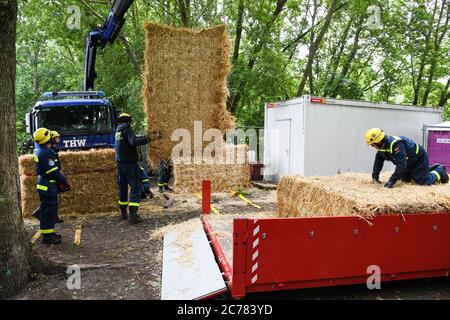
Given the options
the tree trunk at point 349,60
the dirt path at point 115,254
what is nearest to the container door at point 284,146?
the dirt path at point 115,254

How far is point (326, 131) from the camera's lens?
11102mm

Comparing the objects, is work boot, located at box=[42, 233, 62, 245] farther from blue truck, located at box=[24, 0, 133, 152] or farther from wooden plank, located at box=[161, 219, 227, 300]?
blue truck, located at box=[24, 0, 133, 152]

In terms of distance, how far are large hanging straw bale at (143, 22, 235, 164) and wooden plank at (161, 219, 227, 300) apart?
77.1 inches

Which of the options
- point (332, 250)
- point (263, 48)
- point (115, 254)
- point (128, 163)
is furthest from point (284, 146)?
point (332, 250)

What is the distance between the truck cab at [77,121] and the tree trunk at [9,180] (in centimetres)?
482

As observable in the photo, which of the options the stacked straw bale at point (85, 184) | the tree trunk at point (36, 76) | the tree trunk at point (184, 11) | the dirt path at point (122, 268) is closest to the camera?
the dirt path at point (122, 268)

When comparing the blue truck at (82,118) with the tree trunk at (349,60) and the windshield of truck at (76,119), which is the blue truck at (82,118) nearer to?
the windshield of truck at (76,119)

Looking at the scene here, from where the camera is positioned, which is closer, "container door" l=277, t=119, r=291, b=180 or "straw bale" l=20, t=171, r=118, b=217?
"straw bale" l=20, t=171, r=118, b=217

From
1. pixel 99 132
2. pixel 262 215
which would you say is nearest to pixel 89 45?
pixel 99 132

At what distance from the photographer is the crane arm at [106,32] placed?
9199 millimetres

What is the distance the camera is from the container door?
39.1ft

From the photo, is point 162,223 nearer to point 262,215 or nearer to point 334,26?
point 262,215

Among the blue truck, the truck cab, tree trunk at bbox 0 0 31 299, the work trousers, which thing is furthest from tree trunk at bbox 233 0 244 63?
tree trunk at bbox 0 0 31 299
